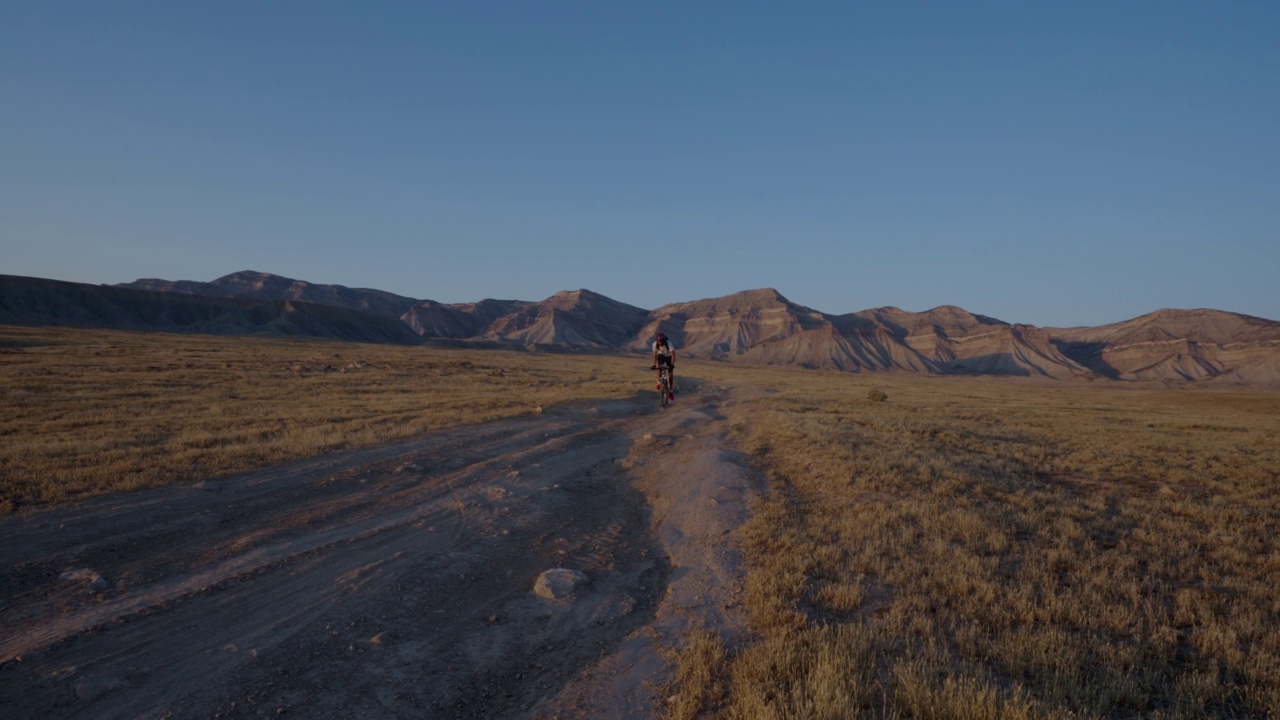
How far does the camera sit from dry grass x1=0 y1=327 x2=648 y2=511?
483 inches

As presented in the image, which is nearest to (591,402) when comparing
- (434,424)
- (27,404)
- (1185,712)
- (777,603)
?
(434,424)

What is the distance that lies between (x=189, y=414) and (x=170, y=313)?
136676 millimetres

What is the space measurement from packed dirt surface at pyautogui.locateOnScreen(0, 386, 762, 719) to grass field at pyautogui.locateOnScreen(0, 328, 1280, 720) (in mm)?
890

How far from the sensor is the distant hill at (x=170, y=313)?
360ft

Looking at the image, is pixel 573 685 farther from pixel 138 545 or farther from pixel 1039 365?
pixel 1039 365

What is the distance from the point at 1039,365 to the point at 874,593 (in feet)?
719

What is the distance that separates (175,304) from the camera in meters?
133

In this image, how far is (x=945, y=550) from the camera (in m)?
8.31

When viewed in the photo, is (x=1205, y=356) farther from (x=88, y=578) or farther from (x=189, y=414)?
(x=88, y=578)

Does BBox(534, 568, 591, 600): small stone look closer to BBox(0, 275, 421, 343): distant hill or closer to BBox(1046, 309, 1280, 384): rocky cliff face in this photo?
BBox(0, 275, 421, 343): distant hill

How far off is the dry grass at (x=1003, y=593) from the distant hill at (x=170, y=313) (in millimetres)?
130085

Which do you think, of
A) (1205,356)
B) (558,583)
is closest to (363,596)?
(558,583)

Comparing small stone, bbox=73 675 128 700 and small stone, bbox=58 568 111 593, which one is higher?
small stone, bbox=73 675 128 700

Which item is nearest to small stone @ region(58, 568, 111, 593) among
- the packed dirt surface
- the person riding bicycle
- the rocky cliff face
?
the packed dirt surface
